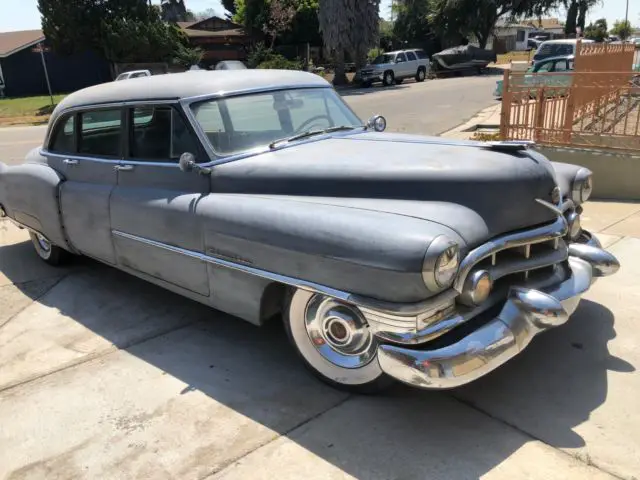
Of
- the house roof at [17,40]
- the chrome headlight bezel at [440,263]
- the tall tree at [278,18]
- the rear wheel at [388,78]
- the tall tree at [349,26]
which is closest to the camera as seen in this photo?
the chrome headlight bezel at [440,263]

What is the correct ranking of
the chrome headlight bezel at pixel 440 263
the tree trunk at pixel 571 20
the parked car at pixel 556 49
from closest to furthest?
1. the chrome headlight bezel at pixel 440 263
2. the parked car at pixel 556 49
3. the tree trunk at pixel 571 20

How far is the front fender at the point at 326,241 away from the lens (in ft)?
8.70

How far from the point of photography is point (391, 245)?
2680 mm

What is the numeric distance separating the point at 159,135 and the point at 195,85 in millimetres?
426

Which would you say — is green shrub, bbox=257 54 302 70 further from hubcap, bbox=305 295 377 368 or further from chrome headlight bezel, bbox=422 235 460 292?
chrome headlight bezel, bbox=422 235 460 292

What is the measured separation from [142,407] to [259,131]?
6.15 feet

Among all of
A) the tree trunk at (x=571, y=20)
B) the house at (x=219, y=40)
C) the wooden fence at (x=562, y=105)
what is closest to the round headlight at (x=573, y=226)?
the wooden fence at (x=562, y=105)

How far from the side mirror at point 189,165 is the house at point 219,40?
34686 mm

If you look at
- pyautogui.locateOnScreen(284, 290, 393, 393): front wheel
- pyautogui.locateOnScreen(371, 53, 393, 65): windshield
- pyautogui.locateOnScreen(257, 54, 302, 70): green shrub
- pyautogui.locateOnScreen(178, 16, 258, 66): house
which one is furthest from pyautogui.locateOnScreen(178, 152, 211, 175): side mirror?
pyautogui.locateOnScreen(178, 16, 258, 66): house

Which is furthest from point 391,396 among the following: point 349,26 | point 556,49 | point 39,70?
point 39,70

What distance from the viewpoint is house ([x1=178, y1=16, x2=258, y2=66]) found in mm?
37719

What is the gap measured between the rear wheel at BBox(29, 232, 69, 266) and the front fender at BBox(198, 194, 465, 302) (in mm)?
2517

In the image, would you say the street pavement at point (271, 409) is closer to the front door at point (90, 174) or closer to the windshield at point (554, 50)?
the front door at point (90, 174)

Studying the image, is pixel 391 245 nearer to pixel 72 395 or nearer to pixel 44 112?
pixel 72 395
